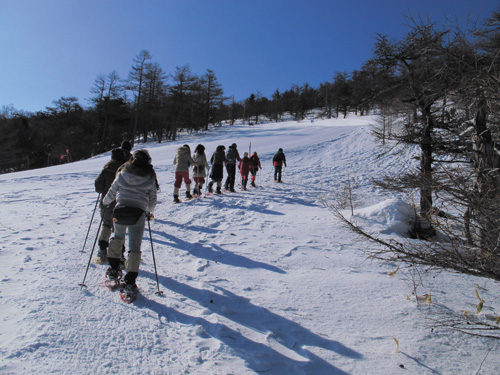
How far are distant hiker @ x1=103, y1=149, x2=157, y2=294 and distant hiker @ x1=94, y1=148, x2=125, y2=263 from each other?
845 mm

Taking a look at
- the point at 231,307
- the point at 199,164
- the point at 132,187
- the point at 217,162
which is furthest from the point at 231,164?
the point at 231,307

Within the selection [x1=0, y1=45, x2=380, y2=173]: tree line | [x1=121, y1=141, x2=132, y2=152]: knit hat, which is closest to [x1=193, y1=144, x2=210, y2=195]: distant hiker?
[x1=121, y1=141, x2=132, y2=152]: knit hat

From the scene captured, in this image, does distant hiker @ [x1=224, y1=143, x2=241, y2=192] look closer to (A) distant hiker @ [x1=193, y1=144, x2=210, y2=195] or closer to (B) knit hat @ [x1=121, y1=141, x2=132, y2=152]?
(A) distant hiker @ [x1=193, y1=144, x2=210, y2=195]

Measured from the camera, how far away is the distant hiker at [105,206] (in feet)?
14.6

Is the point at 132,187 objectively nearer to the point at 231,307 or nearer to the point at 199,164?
the point at 231,307

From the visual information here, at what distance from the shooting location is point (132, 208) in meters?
3.52

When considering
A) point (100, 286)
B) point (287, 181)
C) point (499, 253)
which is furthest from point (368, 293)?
point (287, 181)

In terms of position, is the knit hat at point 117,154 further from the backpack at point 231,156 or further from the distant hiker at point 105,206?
the backpack at point 231,156

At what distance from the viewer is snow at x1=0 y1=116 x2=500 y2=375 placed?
8.25 ft

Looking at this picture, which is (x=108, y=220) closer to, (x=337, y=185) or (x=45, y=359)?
(x=45, y=359)

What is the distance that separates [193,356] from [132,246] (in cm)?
160

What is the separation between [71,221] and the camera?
22.9 feet

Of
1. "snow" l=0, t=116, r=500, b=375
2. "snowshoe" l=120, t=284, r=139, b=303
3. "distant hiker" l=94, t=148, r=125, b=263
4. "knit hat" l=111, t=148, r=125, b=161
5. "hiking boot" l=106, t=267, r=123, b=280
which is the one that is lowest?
"snow" l=0, t=116, r=500, b=375

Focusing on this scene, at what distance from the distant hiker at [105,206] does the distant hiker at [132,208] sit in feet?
2.77
